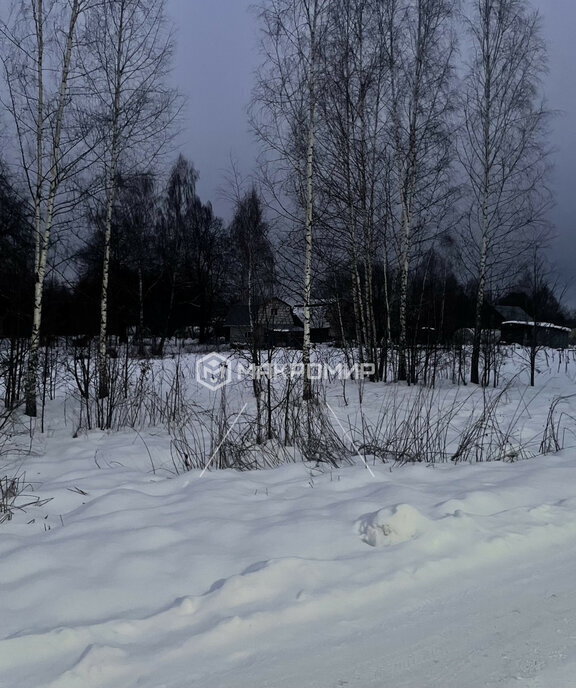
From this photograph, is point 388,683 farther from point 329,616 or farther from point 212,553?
point 212,553

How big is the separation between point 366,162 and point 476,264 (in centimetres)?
375

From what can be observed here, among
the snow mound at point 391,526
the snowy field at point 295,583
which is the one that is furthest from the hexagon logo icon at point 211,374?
the snow mound at point 391,526

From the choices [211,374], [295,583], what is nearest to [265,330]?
[211,374]

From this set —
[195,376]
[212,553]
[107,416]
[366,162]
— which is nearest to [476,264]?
[366,162]

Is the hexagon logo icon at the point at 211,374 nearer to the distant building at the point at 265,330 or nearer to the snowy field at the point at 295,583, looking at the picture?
the distant building at the point at 265,330

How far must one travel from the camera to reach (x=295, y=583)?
2027mm

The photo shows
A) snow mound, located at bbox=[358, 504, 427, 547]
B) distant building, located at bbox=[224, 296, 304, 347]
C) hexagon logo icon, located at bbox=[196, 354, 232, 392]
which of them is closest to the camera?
snow mound, located at bbox=[358, 504, 427, 547]

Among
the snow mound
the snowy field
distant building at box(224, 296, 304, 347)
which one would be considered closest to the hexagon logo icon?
distant building at box(224, 296, 304, 347)

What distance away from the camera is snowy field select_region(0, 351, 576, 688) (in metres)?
1.55

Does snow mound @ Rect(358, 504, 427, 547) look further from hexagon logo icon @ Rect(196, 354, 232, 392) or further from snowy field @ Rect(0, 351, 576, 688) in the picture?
hexagon logo icon @ Rect(196, 354, 232, 392)

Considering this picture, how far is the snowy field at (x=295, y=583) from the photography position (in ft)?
5.10

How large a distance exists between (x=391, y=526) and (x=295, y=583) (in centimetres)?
63

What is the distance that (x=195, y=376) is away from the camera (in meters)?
12.1

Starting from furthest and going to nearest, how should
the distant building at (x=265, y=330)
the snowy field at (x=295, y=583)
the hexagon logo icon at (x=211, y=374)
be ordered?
the hexagon logo icon at (x=211, y=374) < the distant building at (x=265, y=330) < the snowy field at (x=295, y=583)
